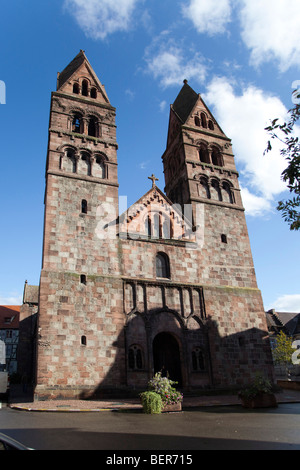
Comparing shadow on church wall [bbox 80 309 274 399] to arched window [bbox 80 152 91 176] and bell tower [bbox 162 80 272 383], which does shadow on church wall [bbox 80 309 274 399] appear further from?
arched window [bbox 80 152 91 176]

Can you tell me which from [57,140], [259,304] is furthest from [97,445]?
[57,140]

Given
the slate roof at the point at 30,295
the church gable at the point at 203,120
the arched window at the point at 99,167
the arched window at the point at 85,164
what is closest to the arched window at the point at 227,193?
the church gable at the point at 203,120

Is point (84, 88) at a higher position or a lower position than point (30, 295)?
higher

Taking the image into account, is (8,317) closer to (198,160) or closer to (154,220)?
(154,220)

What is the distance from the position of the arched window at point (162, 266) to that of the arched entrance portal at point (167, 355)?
13.5 ft

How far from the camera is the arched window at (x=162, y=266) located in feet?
79.3

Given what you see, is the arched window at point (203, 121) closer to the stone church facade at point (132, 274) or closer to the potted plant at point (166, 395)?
the stone church facade at point (132, 274)

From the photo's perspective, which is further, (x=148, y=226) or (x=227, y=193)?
(x=227, y=193)

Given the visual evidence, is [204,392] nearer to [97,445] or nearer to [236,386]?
[236,386]

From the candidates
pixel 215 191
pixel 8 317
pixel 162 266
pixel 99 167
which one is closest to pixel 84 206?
pixel 99 167

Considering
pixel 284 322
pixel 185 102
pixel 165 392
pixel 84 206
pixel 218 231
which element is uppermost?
pixel 185 102

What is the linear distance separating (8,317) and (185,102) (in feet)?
142

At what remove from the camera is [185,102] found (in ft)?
120
